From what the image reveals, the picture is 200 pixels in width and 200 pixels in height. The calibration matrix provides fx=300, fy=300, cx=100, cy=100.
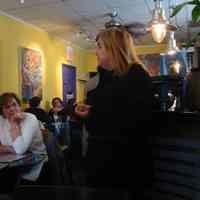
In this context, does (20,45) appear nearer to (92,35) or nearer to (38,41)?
(38,41)

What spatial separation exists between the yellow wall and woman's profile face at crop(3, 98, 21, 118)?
1.96 m

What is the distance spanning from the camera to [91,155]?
144 cm

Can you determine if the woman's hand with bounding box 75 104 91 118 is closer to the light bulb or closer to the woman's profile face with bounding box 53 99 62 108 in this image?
the light bulb

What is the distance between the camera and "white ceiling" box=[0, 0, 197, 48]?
4.24m

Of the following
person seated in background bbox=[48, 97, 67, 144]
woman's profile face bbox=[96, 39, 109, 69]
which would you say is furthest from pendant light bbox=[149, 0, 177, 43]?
person seated in background bbox=[48, 97, 67, 144]

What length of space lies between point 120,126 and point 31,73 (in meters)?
3.97

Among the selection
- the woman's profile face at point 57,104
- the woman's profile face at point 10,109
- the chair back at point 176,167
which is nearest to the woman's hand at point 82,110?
the chair back at point 176,167

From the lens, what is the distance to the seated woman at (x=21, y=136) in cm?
223

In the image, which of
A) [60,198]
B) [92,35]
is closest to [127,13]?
[92,35]

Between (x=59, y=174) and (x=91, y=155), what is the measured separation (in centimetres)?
76

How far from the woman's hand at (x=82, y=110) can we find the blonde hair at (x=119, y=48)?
0.73 feet

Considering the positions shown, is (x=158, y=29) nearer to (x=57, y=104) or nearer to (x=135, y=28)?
(x=135, y=28)

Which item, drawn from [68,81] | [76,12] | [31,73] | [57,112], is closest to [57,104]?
[57,112]

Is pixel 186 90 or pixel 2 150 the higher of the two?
pixel 186 90
